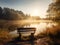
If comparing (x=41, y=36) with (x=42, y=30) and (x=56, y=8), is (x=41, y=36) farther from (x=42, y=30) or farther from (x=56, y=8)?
(x=56, y=8)

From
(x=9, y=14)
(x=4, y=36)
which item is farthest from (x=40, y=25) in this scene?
(x=4, y=36)

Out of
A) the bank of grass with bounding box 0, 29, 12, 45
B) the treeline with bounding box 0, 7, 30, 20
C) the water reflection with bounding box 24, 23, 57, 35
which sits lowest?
the bank of grass with bounding box 0, 29, 12, 45

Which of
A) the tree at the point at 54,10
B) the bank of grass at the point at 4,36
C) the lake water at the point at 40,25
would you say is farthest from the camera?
the tree at the point at 54,10

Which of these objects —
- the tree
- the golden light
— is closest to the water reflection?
the tree

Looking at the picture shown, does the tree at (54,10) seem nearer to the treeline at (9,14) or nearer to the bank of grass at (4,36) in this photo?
the treeline at (9,14)

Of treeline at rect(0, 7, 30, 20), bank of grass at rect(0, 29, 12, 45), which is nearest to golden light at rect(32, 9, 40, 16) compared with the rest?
treeline at rect(0, 7, 30, 20)

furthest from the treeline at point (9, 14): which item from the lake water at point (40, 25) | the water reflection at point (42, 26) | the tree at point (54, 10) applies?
the tree at point (54, 10)

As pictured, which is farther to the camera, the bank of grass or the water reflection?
the water reflection

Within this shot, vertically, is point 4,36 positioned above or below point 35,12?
below

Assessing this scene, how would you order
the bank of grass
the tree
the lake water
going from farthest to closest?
the tree
the lake water
the bank of grass

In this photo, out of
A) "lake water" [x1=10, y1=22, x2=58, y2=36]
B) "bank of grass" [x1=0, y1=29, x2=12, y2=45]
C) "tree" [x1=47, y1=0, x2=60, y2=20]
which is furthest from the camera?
"tree" [x1=47, y1=0, x2=60, y2=20]

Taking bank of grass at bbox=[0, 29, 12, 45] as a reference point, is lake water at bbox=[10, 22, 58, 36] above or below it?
above

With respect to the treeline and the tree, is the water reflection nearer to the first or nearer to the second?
the tree

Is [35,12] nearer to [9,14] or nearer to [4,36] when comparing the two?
[9,14]
